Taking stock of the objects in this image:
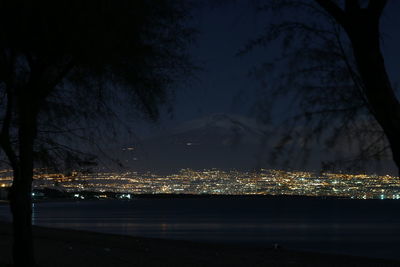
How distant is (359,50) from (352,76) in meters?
0.35

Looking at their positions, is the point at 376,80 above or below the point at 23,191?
above

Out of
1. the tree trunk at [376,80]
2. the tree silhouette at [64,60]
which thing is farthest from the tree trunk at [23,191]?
the tree trunk at [376,80]

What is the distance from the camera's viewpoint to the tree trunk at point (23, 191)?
11.1 metres

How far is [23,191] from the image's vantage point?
37.0 feet

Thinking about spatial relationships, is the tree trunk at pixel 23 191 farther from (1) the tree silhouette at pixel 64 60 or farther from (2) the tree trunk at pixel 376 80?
(2) the tree trunk at pixel 376 80

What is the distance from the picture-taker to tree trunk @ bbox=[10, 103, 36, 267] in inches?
436

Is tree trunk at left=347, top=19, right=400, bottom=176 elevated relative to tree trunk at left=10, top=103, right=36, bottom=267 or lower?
elevated

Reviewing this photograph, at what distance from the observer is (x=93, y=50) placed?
10.6 m

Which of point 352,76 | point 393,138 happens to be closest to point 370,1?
point 352,76

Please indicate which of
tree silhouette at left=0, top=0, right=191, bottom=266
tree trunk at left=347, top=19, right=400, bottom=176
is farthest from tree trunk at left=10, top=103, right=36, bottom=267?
tree trunk at left=347, top=19, right=400, bottom=176

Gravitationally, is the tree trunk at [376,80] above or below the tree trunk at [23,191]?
above

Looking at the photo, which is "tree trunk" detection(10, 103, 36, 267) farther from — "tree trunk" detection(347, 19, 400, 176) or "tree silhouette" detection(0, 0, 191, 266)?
"tree trunk" detection(347, 19, 400, 176)

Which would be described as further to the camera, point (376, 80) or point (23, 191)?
point (23, 191)

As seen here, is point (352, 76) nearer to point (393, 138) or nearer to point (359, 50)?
point (359, 50)
